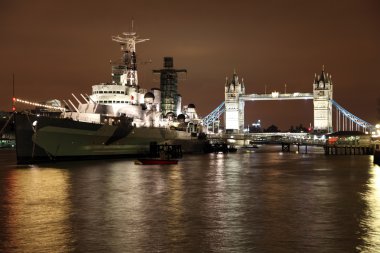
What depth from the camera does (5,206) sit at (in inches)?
739

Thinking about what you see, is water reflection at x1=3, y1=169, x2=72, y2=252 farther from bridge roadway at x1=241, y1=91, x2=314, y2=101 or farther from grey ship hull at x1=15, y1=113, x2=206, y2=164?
bridge roadway at x1=241, y1=91, x2=314, y2=101

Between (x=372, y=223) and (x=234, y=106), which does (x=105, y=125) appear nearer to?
(x=372, y=223)

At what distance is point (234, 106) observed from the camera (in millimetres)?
181500

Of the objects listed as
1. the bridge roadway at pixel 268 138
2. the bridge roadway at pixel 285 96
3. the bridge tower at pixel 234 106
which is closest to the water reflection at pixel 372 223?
the bridge roadway at pixel 268 138

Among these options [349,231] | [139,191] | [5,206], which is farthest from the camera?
[139,191]

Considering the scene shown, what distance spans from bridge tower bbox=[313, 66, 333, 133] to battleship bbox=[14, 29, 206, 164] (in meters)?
91.2

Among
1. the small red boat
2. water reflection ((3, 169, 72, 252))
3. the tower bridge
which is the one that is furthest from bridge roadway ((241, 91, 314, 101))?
water reflection ((3, 169, 72, 252))

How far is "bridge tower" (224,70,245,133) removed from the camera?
176650 millimetres

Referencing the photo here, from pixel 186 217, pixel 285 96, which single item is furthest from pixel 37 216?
pixel 285 96

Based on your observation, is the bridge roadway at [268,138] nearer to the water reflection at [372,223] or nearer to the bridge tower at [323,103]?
the bridge tower at [323,103]

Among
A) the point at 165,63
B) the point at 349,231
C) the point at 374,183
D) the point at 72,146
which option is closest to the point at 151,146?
the point at 72,146

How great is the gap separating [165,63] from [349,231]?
12276cm

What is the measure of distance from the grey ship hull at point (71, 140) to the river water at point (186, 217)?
13251 mm

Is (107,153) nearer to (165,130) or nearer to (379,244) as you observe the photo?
Answer: (165,130)
